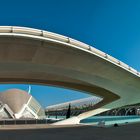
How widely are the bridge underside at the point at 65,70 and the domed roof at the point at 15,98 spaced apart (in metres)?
30.7

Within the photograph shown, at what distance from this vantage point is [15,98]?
65.6 metres

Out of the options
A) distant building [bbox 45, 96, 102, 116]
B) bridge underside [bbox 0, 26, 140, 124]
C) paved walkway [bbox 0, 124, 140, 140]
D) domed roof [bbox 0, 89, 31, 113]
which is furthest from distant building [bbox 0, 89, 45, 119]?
paved walkway [bbox 0, 124, 140, 140]

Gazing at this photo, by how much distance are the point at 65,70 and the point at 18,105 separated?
37.4 m

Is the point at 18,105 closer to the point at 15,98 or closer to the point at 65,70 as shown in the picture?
the point at 15,98

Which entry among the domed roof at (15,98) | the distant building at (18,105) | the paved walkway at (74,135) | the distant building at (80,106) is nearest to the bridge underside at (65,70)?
the paved walkway at (74,135)

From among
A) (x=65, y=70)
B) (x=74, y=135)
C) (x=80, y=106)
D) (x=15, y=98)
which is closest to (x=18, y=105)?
(x=15, y=98)

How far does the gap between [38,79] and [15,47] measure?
9.24m

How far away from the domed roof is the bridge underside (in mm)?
30742

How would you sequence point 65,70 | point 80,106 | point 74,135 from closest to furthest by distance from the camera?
point 74,135 → point 65,70 → point 80,106

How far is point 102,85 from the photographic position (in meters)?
34.2

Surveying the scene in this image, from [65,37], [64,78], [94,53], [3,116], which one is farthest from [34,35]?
[3,116]

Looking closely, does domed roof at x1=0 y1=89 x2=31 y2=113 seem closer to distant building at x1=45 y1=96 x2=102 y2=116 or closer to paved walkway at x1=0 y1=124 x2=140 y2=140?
distant building at x1=45 y1=96 x2=102 y2=116

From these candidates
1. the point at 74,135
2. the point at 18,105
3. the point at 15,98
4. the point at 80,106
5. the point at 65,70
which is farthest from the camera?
the point at 80,106

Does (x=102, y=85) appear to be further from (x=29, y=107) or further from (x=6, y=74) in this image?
(x=29, y=107)
